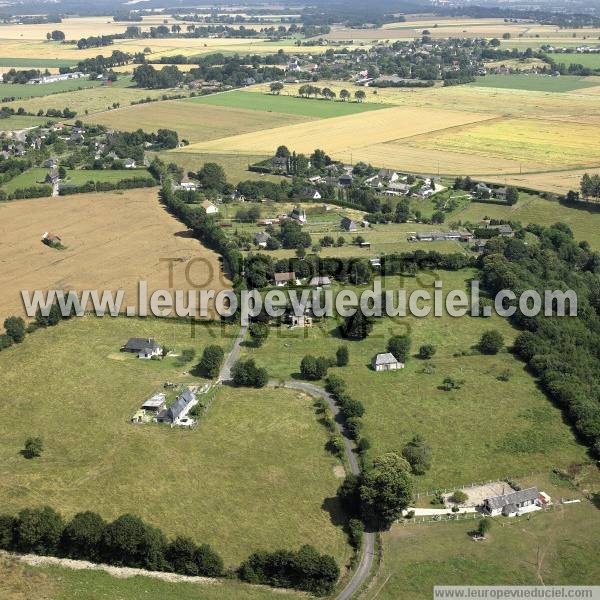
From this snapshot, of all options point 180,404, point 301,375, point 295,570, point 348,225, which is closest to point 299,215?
point 348,225

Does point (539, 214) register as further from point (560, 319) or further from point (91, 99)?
point (91, 99)

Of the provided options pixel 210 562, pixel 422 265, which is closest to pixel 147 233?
pixel 422 265

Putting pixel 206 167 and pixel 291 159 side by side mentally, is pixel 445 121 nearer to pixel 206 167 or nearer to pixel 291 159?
pixel 291 159

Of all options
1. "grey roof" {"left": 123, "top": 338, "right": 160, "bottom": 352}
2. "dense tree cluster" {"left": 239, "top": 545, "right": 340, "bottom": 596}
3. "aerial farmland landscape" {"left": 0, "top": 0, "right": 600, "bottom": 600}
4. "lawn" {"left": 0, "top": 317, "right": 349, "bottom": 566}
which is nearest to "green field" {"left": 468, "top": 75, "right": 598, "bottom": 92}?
"aerial farmland landscape" {"left": 0, "top": 0, "right": 600, "bottom": 600}

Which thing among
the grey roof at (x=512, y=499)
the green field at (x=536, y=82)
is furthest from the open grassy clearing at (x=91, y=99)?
the grey roof at (x=512, y=499)

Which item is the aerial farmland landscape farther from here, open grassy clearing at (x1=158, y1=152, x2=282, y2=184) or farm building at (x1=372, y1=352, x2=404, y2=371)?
open grassy clearing at (x1=158, y1=152, x2=282, y2=184)

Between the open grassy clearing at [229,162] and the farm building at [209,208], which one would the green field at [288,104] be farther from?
the farm building at [209,208]
